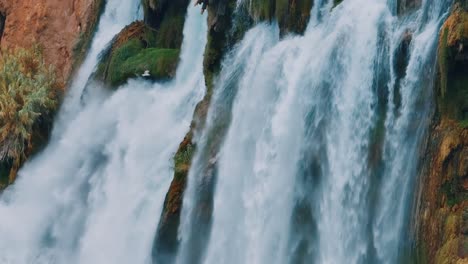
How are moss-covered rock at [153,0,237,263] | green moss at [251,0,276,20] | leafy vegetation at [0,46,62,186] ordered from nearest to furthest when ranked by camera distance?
moss-covered rock at [153,0,237,263] < green moss at [251,0,276,20] < leafy vegetation at [0,46,62,186]

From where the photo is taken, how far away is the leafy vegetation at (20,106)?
100 feet

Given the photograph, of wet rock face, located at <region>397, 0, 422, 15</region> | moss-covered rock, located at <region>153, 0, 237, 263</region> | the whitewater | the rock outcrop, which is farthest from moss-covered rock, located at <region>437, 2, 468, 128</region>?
moss-covered rock, located at <region>153, 0, 237, 263</region>

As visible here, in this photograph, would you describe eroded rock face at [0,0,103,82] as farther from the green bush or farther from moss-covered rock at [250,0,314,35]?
moss-covered rock at [250,0,314,35]

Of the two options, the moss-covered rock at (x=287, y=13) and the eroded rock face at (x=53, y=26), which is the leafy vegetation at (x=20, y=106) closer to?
the eroded rock face at (x=53, y=26)

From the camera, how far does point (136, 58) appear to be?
96.2 ft

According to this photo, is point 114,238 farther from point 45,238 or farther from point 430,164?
point 430,164

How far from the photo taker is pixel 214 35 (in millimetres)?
24484

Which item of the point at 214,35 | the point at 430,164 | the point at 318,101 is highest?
the point at 214,35

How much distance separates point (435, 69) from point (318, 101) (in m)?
2.87

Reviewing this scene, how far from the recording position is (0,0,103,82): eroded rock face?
34875 mm

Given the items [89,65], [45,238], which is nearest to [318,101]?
[45,238]

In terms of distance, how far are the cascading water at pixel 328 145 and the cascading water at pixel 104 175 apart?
2.43 meters

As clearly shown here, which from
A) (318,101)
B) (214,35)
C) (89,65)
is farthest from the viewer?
(89,65)

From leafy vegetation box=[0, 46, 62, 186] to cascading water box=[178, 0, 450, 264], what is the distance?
10049 mm
